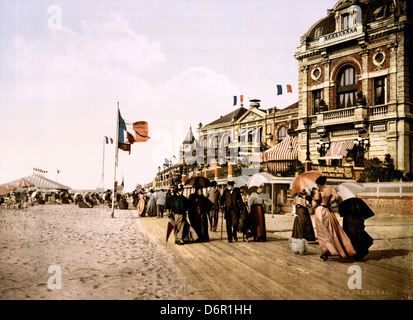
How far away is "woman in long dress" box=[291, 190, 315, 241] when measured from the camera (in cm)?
960

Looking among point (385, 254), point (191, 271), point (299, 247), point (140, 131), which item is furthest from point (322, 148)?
point (191, 271)

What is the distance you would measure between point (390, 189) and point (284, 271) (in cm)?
1402

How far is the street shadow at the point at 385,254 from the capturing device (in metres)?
8.08

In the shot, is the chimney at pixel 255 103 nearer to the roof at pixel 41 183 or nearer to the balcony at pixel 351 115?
the balcony at pixel 351 115

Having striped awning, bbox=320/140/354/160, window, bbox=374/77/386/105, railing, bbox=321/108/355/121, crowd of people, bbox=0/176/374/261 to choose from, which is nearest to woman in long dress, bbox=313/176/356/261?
crowd of people, bbox=0/176/374/261

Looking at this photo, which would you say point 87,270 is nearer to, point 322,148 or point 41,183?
point 322,148

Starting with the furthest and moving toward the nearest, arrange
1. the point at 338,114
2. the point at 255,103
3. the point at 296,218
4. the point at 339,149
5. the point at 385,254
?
the point at 255,103, the point at 338,114, the point at 339,149, the point at 296,218, the point at 385,254

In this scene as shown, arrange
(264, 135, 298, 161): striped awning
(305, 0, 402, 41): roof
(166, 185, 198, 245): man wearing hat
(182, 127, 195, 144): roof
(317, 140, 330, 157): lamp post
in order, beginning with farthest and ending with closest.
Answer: (182, 127, 195, 144): roof < (264, 135, 298, 161): striped awning < (317, 140, 330, 157): lamp post < (305, 0, 402, 41): roof < (166, 185, 198, 245): man wearing hat

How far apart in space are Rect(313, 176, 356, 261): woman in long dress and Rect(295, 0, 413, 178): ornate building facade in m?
14.7

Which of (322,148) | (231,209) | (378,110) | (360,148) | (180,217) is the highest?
(378,110)

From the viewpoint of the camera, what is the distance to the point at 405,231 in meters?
12.5

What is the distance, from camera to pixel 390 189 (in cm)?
1803

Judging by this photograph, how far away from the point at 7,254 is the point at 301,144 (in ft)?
85.4

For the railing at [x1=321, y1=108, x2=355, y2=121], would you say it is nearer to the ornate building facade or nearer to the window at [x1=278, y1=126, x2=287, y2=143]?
the ornate building facade
